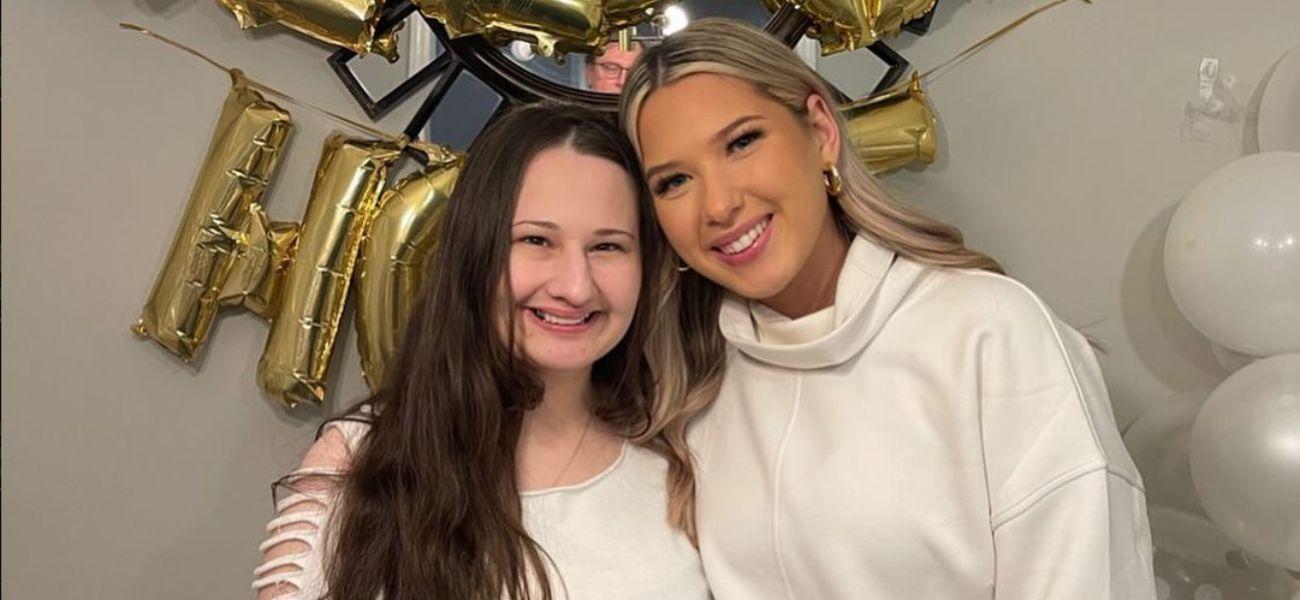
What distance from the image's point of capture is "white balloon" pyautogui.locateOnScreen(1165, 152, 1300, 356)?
3.84 ft

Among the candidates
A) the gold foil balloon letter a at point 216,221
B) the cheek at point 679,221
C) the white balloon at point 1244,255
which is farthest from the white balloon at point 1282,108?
the gold foil balloon letter a at point 216,221

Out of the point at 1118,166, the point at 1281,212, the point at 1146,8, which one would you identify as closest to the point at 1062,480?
the point at 1281,212

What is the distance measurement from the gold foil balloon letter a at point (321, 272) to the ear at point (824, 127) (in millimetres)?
638

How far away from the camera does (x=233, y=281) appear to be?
148 cm

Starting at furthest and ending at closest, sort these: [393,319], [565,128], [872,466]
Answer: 1. [393,319]
2. [565,128]
3. [872,466]

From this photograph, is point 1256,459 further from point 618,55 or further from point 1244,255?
point 618,55

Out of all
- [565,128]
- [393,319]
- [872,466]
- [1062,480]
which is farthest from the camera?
[393,319]

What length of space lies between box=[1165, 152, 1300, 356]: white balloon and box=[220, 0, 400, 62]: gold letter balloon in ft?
3.73

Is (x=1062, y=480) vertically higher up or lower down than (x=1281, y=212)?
lower down

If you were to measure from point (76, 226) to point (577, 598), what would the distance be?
95 cm

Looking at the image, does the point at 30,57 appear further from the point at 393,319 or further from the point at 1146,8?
the point at 1146,8

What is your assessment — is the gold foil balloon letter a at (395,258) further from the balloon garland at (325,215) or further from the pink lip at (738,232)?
the pink lip at (738,232)

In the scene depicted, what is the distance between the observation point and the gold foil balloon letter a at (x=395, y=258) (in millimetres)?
1424

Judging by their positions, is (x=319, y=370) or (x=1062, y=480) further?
(x=319, y=370)
